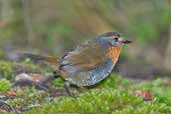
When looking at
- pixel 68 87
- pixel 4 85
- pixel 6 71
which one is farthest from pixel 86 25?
pixel 4 85

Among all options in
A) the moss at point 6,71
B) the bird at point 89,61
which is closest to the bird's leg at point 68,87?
the bird at point 89,61

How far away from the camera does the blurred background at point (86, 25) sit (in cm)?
1402

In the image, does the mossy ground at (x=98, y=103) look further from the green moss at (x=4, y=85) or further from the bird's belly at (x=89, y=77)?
the bird's belly at (x=89, y=77)

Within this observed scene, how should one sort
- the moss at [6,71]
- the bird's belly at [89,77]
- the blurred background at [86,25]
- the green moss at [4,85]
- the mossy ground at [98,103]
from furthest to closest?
the blurred background at [86,25]
the moss at [6,71]
the bird's belly at [89,77]
the green moss at [4,85]
the mossy ground at [98,103]

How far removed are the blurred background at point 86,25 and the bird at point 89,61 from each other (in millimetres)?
5559

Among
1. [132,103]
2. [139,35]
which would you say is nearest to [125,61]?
[139,35]

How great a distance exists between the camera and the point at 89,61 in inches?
309

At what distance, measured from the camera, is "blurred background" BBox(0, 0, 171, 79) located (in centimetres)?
1402

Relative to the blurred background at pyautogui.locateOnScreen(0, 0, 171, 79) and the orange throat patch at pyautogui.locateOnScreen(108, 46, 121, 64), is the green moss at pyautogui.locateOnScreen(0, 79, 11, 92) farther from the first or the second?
the blurred background at pyautogui.locateOnScreen(0, 0, 171, 79)

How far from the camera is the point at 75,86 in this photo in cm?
812

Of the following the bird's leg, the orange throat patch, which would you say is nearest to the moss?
the bird's leg

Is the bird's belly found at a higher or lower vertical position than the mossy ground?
higher

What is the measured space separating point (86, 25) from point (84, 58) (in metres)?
7.00

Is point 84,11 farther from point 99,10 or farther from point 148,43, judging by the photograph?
point 148,43
